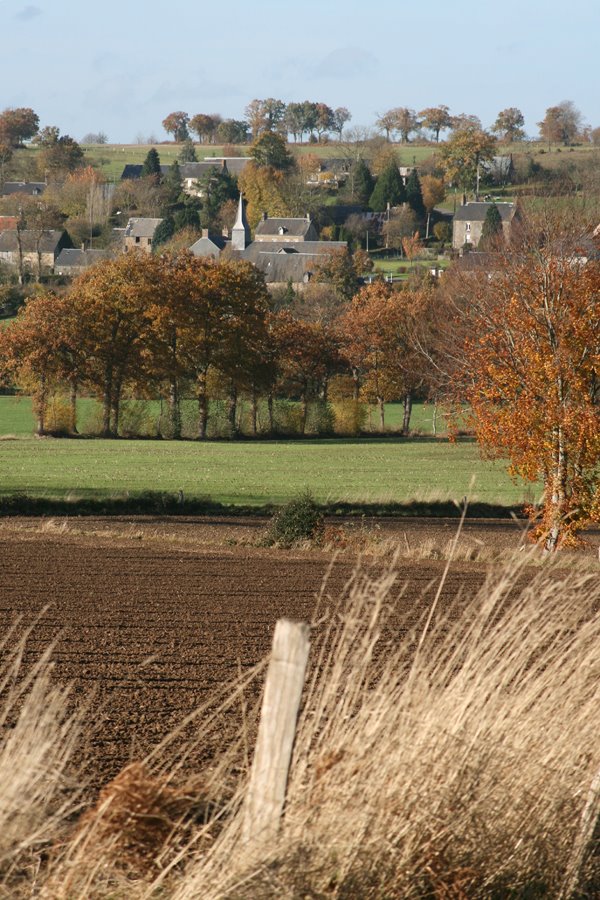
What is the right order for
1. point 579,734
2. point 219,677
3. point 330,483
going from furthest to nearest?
point 330,483, point 219,677, point 579,734

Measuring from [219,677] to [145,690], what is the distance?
2.79ft

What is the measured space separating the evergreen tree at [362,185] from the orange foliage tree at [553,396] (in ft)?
424

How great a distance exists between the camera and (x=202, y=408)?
59781 millimetres

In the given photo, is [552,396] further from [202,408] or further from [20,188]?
[20,188]

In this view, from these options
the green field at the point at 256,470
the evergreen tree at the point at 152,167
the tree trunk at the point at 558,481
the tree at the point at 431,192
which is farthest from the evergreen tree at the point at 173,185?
the tree trunk at the point at 558,481

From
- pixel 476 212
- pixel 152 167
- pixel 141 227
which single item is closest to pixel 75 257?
pixel 141 227

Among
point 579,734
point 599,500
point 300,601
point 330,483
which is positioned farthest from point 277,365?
point 579,734

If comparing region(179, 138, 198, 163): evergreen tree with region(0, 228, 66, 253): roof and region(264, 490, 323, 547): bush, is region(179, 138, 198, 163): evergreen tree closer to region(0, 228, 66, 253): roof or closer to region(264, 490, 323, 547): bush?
region(0, 228, 66, 253): roof

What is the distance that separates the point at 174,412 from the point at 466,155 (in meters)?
98.1

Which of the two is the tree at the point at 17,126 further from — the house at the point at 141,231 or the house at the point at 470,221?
the house at the point at 470,221

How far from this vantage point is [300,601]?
15.3 m

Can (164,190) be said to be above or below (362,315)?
above

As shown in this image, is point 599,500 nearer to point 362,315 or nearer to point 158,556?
point 158,556

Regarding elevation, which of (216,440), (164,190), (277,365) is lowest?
(216,440)
